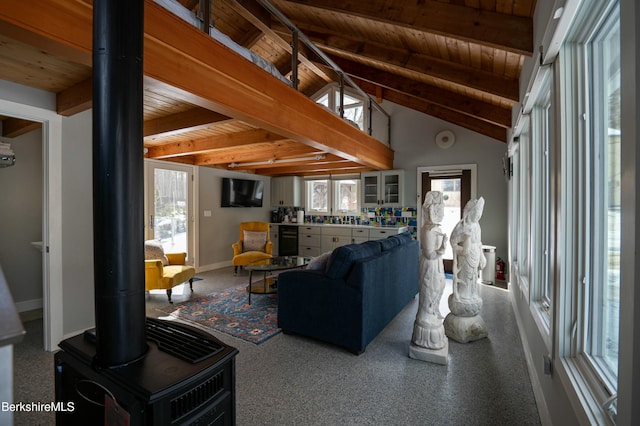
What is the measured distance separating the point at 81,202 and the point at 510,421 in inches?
152

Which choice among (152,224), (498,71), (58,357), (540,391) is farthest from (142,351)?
(152,224)

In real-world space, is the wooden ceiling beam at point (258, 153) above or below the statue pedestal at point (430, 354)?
above

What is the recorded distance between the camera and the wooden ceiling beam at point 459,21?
2133 mm

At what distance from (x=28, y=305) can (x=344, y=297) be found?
405 centimetres

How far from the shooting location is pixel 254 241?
5.84 meters

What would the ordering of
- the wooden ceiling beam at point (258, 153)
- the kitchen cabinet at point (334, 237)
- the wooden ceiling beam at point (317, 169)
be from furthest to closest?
the kitchen cabinet at point (334, 237) < the wooden ceiling beam at point (317, 169) < the wooden ceiling beam at point (258, 153)

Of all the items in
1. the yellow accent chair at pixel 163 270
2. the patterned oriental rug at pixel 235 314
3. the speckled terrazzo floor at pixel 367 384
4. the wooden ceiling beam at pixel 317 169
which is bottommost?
the speckled terrazzo floor at pixel 367 384

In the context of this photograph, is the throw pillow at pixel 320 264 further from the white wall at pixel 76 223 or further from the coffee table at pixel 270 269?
the white wall at pixel 76 223

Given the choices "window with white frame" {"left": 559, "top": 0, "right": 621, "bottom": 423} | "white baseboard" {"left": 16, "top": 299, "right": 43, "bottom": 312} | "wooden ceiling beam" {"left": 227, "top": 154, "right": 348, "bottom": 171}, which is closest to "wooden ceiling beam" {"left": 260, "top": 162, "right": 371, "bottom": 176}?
"wooden ceiling beam" {"left": 227, "top": 154, "right": 348, "bottom": 171}

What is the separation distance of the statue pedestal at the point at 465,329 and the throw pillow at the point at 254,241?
379cm

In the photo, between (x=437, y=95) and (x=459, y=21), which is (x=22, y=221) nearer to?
(x=459, y=21)

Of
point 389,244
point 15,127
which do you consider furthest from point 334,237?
point 15,127

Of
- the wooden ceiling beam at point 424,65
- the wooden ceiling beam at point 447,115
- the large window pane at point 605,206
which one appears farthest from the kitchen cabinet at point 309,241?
the large window pane at point 605,206

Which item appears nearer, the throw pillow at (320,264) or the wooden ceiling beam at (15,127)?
the throw pillow at (320,264)
